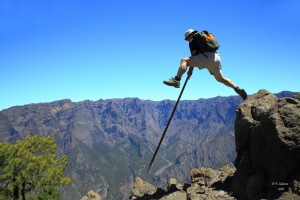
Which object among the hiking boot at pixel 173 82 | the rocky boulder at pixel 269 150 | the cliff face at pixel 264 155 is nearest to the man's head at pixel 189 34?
the hiking boot at pixel 173 82

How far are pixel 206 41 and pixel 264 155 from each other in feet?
53.3

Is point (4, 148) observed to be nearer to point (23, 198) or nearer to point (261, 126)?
point (23, 198)

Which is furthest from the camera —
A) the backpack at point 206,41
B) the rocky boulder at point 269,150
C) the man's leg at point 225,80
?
the rocky boulder at point 269,150

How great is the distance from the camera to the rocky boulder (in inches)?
963

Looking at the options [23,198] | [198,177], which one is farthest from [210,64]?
[23,198]

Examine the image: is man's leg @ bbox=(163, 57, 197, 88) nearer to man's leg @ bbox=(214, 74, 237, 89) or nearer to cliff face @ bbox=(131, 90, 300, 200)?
man's leg @ bbox=(214, 74, 237, 89)

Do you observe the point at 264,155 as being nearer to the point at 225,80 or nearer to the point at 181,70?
the point at 225,80

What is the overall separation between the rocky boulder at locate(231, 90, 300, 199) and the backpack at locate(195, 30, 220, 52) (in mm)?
13742

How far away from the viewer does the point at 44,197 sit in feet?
132

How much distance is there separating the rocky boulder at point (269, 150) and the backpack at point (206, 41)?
1374 cm

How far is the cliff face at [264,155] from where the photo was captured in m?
24.5

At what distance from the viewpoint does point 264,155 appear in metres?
26.8

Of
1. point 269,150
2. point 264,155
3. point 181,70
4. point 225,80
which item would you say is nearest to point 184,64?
point 181,70

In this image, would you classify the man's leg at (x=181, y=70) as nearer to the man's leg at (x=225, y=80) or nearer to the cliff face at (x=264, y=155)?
the man's leg at (x=225, y=80)
